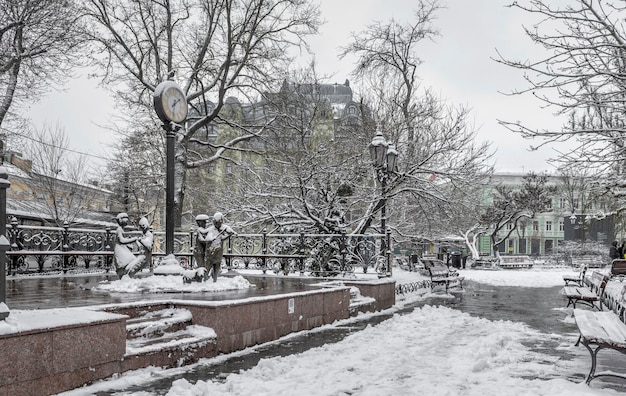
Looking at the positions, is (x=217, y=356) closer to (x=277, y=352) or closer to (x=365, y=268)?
(x=277, y=352)

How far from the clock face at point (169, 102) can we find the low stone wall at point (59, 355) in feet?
15.5

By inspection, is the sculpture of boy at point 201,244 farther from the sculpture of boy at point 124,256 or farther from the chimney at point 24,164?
the chimney at point 24,164

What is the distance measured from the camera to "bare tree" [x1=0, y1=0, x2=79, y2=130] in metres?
14.4

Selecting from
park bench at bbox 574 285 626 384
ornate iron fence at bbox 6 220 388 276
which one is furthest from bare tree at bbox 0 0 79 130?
park bench at bbox 574 285 626 384

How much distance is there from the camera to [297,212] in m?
17.4

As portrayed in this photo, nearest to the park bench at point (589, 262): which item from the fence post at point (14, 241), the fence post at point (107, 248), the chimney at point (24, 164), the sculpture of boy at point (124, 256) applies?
the fence post at point (107, 248)

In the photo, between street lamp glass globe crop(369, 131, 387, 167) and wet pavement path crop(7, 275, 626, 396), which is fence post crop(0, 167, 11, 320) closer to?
wet pavement path crop(7, 275, 626, 396)

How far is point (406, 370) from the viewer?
6734 millimetres

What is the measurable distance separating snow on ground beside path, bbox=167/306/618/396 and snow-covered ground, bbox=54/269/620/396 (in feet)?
0.03

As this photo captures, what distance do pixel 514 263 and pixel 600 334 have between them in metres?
34.7

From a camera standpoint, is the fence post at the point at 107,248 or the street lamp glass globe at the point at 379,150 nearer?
the street lamp glass globe at the point at 379,150

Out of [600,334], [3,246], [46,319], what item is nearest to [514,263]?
[600,334]

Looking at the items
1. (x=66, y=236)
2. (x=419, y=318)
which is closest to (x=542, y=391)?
(x=419, y=318)

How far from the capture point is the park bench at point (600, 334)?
566cm
